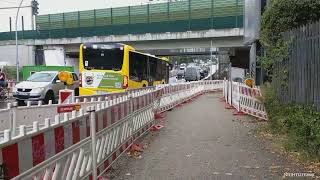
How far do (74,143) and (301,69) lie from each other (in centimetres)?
720

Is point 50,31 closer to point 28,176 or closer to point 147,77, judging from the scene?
point 147,77

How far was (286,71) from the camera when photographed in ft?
45.4

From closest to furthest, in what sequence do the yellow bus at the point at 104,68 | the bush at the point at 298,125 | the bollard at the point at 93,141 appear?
the bollard at the point at 93,141
the bush at the point at 298,125
the yellow bus at the point at 104,68

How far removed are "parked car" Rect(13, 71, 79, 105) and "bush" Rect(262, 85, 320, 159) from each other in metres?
14.9

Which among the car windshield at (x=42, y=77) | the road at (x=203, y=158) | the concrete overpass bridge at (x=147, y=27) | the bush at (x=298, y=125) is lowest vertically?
the road at (x=203, y=158)

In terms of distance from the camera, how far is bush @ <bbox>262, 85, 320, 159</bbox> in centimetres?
886

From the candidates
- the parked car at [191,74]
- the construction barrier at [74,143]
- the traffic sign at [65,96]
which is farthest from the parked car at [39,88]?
the parked car at [191,74]

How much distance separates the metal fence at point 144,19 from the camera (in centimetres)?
5075

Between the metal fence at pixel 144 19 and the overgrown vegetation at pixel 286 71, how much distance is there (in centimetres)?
3374

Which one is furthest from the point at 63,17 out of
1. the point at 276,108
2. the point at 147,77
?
the point at 276,108

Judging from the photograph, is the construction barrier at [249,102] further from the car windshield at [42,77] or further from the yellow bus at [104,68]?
the car windshield at [42,77]

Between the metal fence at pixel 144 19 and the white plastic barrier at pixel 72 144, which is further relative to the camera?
the metal fence at pixel 144 19

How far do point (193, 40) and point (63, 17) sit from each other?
16.6m

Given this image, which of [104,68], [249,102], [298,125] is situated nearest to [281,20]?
[249,102]
